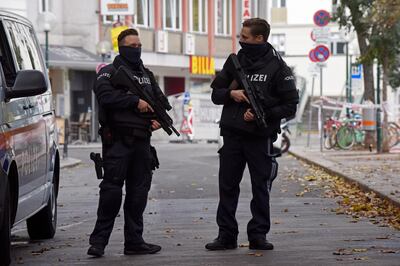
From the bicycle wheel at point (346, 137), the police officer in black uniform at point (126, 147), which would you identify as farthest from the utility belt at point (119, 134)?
the bicycle wheel at point (346, 137)

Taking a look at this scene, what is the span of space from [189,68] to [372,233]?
45.8 metres

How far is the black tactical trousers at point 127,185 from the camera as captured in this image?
29.7 ft

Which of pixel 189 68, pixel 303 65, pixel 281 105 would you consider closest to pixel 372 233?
pixel 281 105

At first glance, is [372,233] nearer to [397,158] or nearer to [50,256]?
[50,256]

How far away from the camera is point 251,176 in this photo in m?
9.36

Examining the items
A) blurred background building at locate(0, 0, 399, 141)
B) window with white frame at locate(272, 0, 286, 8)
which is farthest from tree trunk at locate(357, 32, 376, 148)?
window with white frame at locate(272, 0, 286, 8)

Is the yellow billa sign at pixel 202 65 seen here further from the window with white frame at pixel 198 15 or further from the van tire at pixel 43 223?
the van tire at pixel 43 223

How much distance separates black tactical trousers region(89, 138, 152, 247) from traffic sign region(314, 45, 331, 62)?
2347 cm

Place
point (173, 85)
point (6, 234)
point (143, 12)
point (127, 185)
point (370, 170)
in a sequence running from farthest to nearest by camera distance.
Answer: point (173, 85) → point (143, 12) → point (370, 170) → point (127, 185) → point (6, 234)

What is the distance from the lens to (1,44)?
9102mm

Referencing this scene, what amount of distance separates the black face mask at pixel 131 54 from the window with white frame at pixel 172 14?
1774 inches

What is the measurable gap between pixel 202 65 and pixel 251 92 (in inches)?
1879

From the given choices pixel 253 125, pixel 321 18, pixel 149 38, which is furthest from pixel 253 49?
pixel 149 38

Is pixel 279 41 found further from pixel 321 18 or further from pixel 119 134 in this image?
pixel 119 134
